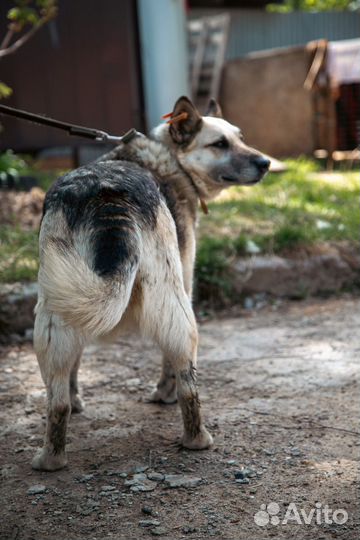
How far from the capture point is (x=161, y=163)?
3.19 metres

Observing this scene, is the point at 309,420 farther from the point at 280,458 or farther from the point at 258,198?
the point at 258,198

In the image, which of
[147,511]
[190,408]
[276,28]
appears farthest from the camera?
[276,28]

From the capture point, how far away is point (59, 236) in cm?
235

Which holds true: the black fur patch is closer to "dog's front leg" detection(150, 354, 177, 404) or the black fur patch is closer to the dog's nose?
the dog's nose

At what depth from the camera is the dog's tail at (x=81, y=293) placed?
2098mm

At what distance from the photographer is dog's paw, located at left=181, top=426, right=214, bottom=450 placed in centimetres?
269

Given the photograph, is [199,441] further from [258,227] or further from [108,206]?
[258,227]

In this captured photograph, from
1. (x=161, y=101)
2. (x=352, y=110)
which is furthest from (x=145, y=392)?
(x=352, y=110)

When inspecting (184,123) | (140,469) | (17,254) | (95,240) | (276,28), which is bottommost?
(140,469)

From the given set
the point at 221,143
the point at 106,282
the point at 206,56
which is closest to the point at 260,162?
the point at 221,143

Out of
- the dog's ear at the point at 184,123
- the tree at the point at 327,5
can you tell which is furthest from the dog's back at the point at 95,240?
the tree at the point at 327,5

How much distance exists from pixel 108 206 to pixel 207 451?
3.78 ft

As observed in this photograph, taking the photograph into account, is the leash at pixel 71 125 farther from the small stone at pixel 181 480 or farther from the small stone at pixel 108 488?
the small stone at pixel 108 488

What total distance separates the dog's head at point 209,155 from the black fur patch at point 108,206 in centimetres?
74
